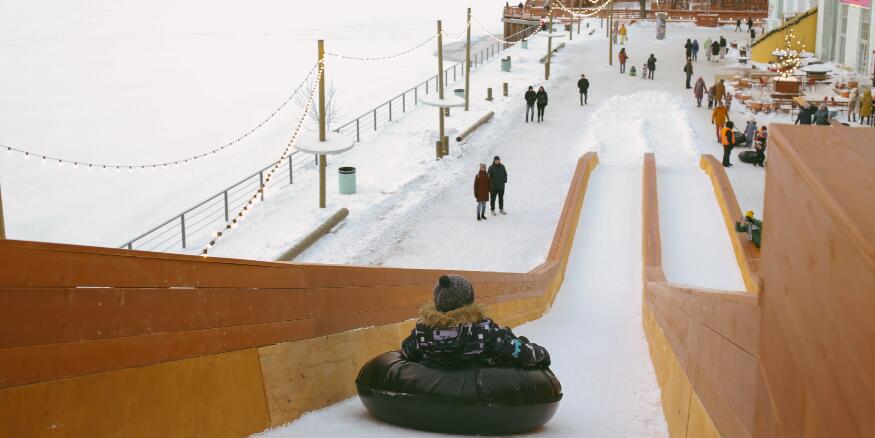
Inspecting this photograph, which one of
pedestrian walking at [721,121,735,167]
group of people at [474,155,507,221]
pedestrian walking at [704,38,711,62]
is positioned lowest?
group of people at [474,155,507,221]

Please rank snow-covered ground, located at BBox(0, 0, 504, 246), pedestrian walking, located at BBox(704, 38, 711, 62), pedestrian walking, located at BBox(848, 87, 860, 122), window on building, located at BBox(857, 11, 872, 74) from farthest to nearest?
pedestrian walking, located at BBox(704, 38, 711, 62) < snow-covered ground, located at BBox(0, 0, 504, 246) < window on building, located at BBox(857, 11, 872, 74) < pedestrian walking, located at BBox(848, 87, 860, 122)

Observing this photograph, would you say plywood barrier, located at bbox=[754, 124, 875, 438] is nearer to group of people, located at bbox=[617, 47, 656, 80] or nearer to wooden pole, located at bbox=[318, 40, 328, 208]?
wooden pole, located at bbox=[318, 40, 328, 208]

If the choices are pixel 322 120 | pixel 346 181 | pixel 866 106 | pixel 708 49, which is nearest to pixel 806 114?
pixel 866 106

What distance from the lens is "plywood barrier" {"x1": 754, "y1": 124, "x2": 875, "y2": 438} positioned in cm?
164

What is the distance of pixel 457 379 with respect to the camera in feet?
16.8

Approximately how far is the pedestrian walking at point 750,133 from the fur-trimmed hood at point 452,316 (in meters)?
24.9

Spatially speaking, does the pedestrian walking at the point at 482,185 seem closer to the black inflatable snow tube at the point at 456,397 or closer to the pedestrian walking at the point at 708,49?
the black inflatable snow tube at the point at 456,397

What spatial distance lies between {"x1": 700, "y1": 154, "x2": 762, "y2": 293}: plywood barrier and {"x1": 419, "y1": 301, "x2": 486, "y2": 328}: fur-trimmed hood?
785 centimetres

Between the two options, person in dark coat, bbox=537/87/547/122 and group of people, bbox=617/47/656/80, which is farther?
group of people, bbox=617/47/656/80

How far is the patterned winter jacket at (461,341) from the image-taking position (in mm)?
5121

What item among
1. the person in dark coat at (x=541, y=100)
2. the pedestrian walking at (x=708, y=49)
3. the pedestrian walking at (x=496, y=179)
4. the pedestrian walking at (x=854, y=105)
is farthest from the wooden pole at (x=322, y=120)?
the pedestrian walking at (x=708, y=49)

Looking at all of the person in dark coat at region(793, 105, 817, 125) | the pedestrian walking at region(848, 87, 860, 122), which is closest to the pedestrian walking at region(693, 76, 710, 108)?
the pedestrian walking at region(848, 87, 860, 122)

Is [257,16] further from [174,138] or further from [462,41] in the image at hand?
[174,138]

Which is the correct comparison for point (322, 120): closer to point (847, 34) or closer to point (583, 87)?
point (583, 87)
